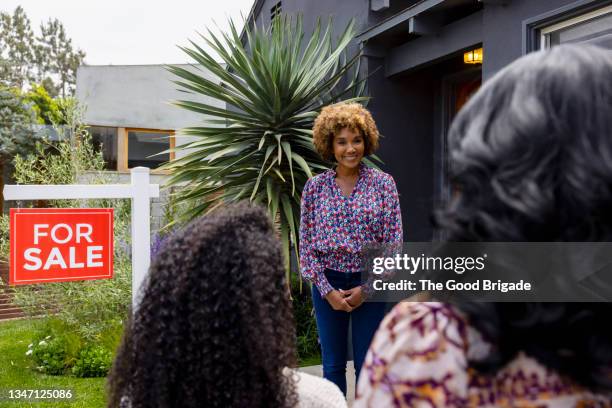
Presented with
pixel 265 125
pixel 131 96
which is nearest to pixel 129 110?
pixel 131 96

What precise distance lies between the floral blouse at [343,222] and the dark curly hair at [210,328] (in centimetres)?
171

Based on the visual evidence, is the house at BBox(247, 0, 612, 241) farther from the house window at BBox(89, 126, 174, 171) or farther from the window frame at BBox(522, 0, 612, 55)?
the house window at BBox(89, 126, 174, 171)

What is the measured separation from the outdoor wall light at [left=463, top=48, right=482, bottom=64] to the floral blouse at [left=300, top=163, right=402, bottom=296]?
2333 millimetres

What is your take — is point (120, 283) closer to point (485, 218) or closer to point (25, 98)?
point (485, 218)

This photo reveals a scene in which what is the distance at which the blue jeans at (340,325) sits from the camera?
107 inches

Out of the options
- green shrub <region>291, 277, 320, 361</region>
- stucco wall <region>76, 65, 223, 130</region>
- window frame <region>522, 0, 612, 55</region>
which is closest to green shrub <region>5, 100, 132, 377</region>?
green shrub <region>291, 277, 320, 361</region>

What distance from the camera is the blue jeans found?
2.71 meters

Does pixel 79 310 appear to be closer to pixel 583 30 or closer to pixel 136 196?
pixel 136 196

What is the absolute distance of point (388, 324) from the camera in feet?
2.46

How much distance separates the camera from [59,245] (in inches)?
115

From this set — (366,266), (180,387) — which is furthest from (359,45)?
(180,387)

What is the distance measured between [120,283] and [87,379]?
96 centimetres

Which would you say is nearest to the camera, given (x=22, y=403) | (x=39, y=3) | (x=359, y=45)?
(x=22, y=403)

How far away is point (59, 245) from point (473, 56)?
3.54 m
